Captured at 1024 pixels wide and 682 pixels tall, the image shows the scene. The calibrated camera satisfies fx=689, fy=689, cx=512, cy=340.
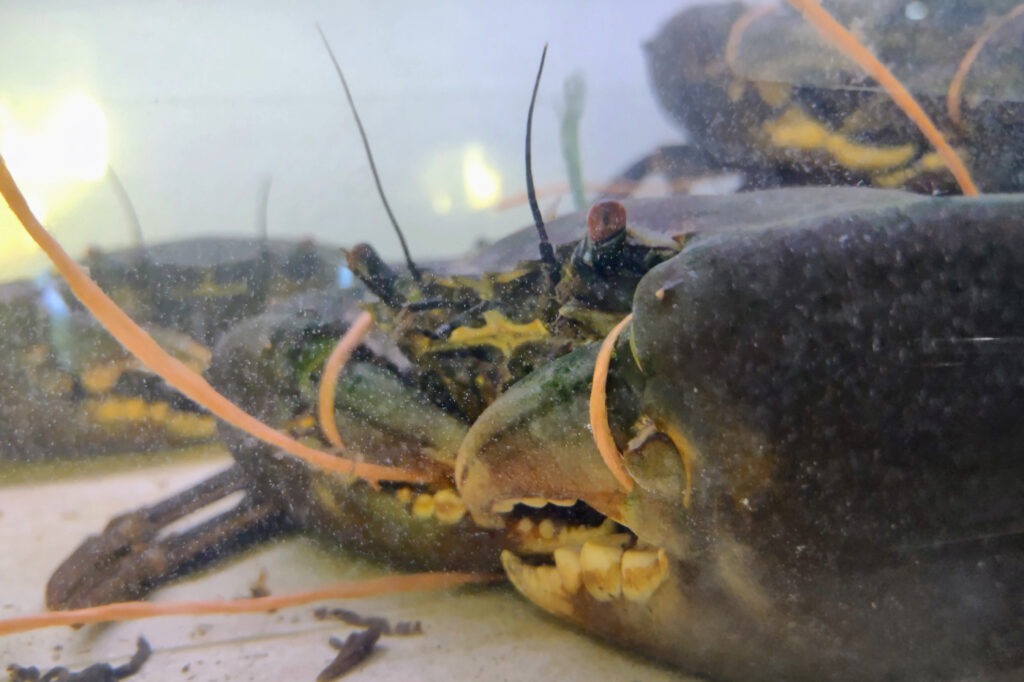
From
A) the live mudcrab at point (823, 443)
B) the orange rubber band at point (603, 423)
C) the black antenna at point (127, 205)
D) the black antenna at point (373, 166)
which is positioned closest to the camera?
the live mudcrab at point (823, 443)

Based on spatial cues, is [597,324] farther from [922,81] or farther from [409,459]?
[922,81]

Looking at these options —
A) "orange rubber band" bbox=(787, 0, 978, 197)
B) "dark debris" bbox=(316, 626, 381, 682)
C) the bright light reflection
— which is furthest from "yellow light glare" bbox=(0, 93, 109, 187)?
"orange rubber band" bbox=(787, 0, 978, 197)

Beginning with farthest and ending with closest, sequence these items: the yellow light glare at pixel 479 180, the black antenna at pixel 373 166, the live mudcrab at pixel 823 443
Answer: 1. the yellow light glare at pixel 479 180
2. the black antenna at pixel 373 166
3. the live mudcrab at pixel 823 443

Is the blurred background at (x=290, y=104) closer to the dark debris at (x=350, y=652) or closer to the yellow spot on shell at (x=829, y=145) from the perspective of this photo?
the yellow spot on shell at (x=829, y=145)

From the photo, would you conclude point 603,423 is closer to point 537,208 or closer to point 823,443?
point 823,443

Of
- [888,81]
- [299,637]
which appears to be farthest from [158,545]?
[888,81]

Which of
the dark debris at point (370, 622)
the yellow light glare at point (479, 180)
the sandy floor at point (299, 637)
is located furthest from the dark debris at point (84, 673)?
the yellow light glare at point (479, 180)
